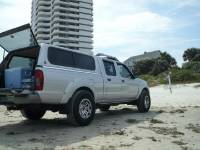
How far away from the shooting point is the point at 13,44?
827 centimetres

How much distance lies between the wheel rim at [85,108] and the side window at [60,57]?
3.25 ft

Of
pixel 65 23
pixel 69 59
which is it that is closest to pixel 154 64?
pixel 65 23

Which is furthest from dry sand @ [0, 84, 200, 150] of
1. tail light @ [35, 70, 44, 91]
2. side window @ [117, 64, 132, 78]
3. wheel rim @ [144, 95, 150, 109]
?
wheel rim @ [144, 95, 150, 109]

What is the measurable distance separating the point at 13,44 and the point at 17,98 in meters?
1.71

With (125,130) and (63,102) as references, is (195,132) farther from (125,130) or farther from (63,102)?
(63,102)

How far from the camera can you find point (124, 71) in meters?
11.0

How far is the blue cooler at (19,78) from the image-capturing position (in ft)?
24.1

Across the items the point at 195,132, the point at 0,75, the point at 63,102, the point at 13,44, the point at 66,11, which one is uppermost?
the point at 66,11

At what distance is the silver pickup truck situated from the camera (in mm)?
7246

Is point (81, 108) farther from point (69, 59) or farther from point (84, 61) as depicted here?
point (84, 61)

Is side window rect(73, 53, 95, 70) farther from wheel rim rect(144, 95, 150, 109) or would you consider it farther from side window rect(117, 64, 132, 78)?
wheel rim rect(144, 95, 150, 109)

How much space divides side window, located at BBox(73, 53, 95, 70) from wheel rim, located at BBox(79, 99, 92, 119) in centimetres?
94

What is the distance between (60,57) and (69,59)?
1.18ft

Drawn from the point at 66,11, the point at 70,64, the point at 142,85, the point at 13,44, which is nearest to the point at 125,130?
the point at 70,64
